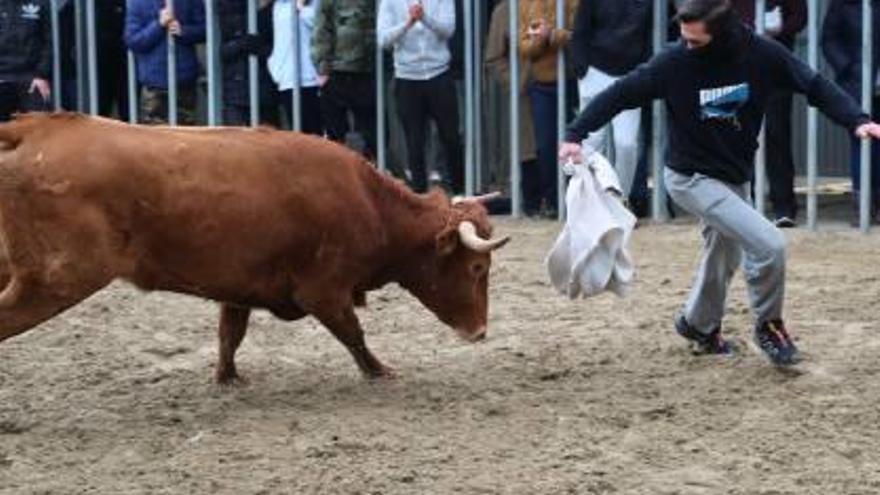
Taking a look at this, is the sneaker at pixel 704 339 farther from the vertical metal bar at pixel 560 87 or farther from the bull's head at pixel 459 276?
the vertical metal bar at pixel 560 87

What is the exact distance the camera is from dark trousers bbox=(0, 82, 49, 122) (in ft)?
47.0

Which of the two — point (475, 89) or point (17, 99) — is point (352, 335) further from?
point (17, 99)

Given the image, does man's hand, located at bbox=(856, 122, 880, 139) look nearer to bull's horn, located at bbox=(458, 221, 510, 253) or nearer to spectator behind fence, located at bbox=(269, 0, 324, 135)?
bull's horn, located at bbox=(458, 221, 510, 253)

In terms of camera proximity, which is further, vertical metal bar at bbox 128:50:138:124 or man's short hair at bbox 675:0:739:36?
vertical metal bar at bbox 128:50:138:124

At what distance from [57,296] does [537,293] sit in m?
3.67

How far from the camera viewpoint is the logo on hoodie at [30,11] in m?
14.2

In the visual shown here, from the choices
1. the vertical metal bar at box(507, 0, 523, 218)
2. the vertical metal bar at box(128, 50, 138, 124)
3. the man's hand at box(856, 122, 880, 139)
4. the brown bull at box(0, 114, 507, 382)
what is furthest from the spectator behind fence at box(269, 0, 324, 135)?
the man's hand at box(856, 122, 880, 139)

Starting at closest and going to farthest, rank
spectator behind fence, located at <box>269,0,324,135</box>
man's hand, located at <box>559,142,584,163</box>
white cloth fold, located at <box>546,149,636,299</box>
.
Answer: man's hand, located at <box>559,142,584,163</box>, white cloth fold, located at <box>546,149,636,299</box>, spectator behind fence, located at <box>269,0,324,135</box>

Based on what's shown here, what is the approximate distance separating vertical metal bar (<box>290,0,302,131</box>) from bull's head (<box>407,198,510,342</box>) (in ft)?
18.6

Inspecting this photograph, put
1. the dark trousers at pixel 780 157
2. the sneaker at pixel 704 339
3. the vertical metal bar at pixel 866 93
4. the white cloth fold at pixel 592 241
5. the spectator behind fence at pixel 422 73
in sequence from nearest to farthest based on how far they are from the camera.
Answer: the white cloth fold at pixel 592 241, the sneaker at pixel 704 339, the vertical metal bar at pixel 866 93, the dark trousers at pixel 780 157, the spectator behind fence at pixel 422 73

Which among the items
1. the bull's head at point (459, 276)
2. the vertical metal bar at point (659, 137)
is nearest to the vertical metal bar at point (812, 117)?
the vertical metal bar at point (659, 137)

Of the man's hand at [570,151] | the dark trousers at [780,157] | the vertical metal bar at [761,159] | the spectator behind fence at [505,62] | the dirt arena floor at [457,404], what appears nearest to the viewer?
the dirt arena floor at [457,404]

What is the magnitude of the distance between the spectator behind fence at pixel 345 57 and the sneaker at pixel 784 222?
3222 millimetres

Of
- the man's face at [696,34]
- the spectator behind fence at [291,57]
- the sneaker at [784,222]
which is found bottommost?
the sneaker at [784,222]
